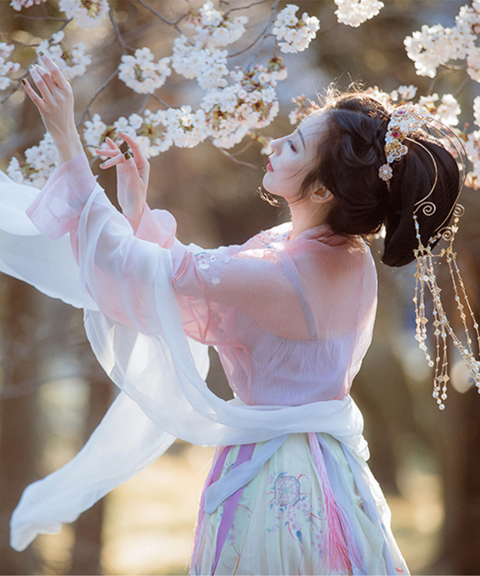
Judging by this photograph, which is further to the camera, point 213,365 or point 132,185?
point 213,365

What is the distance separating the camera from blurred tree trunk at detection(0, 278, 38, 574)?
2.26m

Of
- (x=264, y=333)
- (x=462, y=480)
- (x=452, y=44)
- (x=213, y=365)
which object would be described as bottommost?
(x=462, y=480)

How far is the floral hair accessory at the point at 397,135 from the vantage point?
951 mm

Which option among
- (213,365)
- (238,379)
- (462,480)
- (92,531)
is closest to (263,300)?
(238,379)

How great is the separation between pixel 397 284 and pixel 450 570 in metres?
1.28

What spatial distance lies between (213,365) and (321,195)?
174 cm

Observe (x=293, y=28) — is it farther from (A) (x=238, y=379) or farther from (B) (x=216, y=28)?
(A) (x=238, y=379)

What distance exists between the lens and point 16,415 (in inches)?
92.9

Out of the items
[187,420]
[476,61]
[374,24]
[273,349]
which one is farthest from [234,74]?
[374,24]

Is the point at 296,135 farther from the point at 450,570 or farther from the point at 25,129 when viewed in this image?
the point at 450,570

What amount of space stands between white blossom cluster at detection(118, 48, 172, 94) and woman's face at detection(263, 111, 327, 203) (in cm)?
63

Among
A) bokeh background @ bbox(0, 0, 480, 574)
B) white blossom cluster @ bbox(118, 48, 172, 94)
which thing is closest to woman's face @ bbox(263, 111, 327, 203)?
white blossom cluster @ bbox(118, 48, 172, 94)

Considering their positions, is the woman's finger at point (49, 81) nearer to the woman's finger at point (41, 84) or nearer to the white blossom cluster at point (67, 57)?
the woman's finger at point (41, 84)

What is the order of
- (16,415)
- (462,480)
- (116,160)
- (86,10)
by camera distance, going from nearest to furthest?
1. (116,160)
2. (86,10)
3. (16,415)
4. (462,480)
